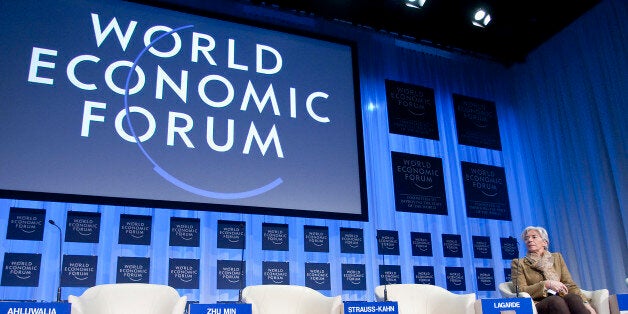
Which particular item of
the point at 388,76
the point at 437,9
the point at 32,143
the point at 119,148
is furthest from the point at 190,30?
the point at 437,9

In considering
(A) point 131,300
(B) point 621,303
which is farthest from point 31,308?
(B) point 621,303

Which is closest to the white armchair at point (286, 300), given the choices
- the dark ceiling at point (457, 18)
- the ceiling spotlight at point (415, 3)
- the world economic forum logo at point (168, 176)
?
the world economic forum logo at point (168, 176)

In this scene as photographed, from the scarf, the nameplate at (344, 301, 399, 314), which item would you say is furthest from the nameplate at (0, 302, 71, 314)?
the scarf

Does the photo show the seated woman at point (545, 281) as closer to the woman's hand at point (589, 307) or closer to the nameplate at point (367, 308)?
the woman's hand at point (589, 307)

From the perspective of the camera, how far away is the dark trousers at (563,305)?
3.79 metres

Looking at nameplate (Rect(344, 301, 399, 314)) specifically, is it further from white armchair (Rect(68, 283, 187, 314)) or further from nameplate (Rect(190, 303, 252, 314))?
white armchair (Rect(68, 283, 187, 314))

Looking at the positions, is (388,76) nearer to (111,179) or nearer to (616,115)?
(616,115)

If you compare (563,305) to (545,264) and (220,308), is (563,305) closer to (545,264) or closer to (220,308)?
(545,264)

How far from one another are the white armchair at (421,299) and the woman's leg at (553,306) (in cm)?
50

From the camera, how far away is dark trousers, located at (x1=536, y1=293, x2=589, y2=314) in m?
3.79

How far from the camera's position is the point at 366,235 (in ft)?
17.8

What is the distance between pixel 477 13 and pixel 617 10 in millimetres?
1375

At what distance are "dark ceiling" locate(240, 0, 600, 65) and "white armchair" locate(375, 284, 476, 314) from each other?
3194 mm

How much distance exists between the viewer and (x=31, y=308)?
8.37 feet
